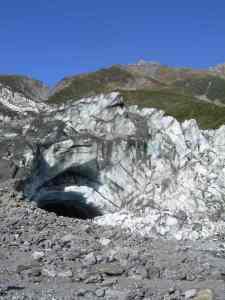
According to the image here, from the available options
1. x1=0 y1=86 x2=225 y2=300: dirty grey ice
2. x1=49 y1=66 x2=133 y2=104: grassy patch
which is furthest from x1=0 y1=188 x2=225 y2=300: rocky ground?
x1=49 y1=66 x2=133 y2=104: grassy patch

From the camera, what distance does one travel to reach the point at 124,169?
35.5m

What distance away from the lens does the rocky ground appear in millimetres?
16656

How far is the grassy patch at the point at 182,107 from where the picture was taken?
72231 mm

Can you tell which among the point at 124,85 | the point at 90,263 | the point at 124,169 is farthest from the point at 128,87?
the point at 90,263

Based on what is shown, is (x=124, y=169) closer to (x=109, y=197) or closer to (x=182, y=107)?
(x=109, y=197)

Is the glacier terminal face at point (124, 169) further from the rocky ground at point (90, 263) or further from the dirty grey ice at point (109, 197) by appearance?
the rocky ground at point (90, 263)

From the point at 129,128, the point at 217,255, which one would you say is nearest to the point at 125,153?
the point at 129,128

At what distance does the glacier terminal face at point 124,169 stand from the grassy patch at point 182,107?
28.8 meters

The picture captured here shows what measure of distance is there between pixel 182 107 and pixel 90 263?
240 feet

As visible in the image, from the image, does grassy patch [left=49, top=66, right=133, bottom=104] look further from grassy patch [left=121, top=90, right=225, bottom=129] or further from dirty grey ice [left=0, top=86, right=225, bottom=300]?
dirty grey ice [left=0, top=86, right=225, bottom=300]

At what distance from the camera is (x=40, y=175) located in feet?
108

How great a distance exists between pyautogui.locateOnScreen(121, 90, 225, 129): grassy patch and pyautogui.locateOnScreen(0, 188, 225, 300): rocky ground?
41.0 metres

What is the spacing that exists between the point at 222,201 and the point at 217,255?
372 inches

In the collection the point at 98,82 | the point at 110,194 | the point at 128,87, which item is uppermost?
the point at 98,82
